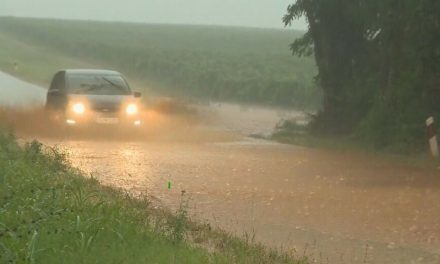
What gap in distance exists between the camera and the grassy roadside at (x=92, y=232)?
6441mm

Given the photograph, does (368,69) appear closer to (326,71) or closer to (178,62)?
(326,71)

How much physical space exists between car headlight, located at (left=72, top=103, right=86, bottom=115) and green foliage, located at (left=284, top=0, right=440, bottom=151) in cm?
593

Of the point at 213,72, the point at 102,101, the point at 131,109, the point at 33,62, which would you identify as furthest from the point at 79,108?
the point at 33,62

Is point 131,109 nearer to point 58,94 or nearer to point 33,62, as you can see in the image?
point 58,94

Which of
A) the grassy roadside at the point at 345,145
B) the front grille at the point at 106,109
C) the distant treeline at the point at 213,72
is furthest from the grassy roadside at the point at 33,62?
the front grille at the point at 106,109

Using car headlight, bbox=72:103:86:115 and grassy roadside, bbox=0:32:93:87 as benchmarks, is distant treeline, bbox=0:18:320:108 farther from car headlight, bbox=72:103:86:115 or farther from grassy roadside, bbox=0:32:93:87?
car headlight, bbox=72:103:86:115

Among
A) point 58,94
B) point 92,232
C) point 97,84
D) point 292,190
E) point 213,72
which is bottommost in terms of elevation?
point 92,232

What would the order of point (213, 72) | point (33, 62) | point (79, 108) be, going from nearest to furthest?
point (79, 108)
point (213, 72)
point (33, 62)

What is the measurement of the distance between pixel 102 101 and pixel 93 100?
9.1 inches

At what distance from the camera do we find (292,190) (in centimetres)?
1265

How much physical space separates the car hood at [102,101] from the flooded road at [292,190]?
123cm

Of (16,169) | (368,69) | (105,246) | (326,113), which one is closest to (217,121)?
(326,113)

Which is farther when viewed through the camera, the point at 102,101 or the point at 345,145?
the point at 102,101

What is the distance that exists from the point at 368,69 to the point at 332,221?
36.3ft
